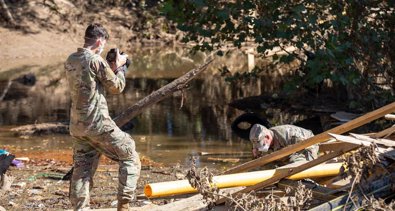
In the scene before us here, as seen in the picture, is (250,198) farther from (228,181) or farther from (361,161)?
(228,181)

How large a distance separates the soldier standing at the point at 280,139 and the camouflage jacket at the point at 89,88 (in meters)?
1.56

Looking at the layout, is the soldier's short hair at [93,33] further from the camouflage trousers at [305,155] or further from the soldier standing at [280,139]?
the camouflage trousers at [305,155]

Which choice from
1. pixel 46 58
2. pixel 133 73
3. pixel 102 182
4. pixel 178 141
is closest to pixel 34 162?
pixel 102 182

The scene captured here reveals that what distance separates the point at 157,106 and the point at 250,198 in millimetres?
14056

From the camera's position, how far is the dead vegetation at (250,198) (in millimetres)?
5844

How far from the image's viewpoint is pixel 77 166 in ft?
25.1

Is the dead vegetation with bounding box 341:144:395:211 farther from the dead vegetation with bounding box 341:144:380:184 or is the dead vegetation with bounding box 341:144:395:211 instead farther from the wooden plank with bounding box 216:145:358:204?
the wooden plank with bounding box 216:145:358:204

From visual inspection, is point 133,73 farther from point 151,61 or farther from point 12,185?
point 12,185

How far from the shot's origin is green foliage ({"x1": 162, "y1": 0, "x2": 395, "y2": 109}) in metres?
14.5

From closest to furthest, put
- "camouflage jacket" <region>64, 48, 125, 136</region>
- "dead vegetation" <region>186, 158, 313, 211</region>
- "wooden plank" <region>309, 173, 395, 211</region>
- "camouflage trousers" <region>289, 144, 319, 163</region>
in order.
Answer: "dead vegetation" <region>186, 158, 313, 211</region>
"wooden plank" <region>309, 173, 395, 211</region>
"camouflage jacket" <region>64, 48, 125, 136</region>
"camouflage trousers" <region>289, 144, 319, 163</region>

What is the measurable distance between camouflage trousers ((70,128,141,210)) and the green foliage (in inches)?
286

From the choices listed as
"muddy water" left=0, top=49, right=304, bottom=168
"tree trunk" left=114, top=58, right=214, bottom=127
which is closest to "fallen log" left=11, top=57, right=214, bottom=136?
"tree trunk" left=114, top=58, right=214, bottom=127

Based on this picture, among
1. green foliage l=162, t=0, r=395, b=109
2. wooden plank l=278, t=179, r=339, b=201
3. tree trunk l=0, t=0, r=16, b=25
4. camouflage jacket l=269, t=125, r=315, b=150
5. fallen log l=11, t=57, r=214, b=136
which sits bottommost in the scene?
wooden plank l=278, t=179, r=339, b=201

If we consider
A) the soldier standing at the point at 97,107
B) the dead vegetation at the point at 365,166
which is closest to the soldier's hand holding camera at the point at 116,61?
the soldier standing at the point at 97,107
